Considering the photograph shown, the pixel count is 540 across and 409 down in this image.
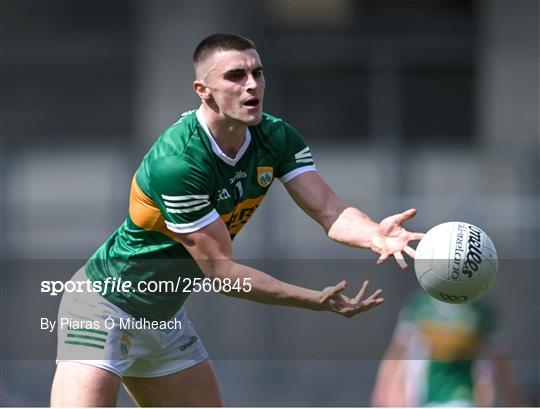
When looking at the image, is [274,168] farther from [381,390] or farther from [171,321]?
[381,390]

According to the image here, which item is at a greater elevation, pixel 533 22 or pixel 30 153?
pixel 533 22

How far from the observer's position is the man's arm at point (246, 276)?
6.33 metres

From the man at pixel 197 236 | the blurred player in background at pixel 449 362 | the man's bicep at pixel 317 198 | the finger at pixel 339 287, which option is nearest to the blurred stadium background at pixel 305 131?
the blurred player in background at pixel 449 362

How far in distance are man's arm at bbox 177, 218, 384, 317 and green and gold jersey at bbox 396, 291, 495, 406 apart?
2734 millimetres

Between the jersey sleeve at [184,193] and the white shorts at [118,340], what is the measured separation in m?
0.63

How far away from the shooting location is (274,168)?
6828 mm

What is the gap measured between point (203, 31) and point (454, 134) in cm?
405

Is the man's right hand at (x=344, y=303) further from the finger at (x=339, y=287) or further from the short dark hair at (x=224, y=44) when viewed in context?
the short dark hair at (x=224, y=44)

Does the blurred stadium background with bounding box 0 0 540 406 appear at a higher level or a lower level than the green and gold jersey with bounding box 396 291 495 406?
higher

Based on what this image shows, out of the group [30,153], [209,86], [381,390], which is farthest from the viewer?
[30,153]

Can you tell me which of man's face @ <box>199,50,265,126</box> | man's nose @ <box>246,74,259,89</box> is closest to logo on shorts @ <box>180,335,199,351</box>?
man's face @ <box>199,50,265,126</box>

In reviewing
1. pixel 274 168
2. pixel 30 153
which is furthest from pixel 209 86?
pixel 30 153

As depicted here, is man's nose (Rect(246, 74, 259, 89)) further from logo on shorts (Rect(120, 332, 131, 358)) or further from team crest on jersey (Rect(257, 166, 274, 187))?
logo on shorts (Rect(120, 332, 131, 358))

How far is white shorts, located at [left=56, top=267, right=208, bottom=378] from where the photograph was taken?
6.57 m
